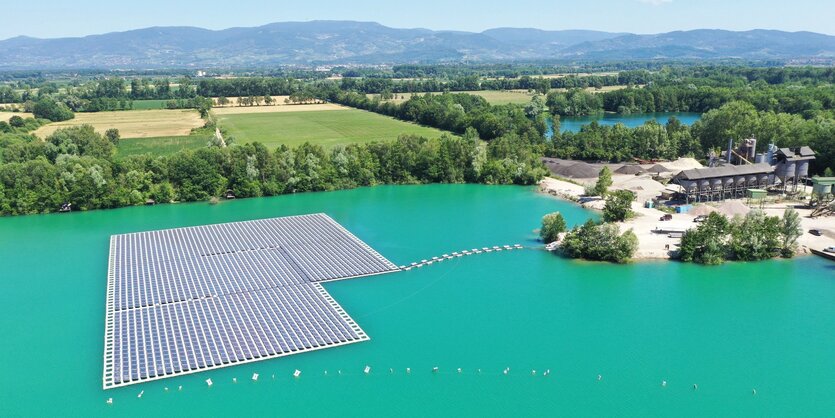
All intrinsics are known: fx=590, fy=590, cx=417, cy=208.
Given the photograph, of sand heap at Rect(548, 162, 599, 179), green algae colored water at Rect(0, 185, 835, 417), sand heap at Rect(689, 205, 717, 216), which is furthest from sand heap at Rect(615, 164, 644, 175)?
green algae colored water at Rect(0, 185, 835, 417)

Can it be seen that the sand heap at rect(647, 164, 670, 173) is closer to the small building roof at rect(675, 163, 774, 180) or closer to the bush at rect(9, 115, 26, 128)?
the small building roof at rect(675, 163, 774, 180)

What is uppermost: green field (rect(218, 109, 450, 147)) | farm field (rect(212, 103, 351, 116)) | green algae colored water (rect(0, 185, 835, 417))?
farm field (rect(212, 103, 351, 116))

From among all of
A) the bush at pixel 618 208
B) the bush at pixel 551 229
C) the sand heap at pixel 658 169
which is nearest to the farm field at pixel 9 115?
the bush at pixel 551 229

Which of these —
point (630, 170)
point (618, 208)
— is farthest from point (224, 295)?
point (630, 170)

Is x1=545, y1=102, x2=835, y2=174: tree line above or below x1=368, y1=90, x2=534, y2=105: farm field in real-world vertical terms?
below

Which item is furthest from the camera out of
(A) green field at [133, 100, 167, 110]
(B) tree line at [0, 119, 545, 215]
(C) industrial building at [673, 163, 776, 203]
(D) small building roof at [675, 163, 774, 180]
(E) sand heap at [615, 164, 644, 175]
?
(A) green field at [133, 100, 167, 110]

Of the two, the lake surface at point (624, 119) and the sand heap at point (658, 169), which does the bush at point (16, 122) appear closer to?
the lake surface at point (624, 119)

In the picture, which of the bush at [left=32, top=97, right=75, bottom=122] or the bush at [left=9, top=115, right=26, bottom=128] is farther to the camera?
the bush at [left=32, top=97, right=75, bottom=122]

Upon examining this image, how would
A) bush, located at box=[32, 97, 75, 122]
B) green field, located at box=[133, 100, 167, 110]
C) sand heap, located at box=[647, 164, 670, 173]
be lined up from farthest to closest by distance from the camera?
green field, located at box=[133, 100, 167, 110] → bush, located at box=[32, 97, 75, 122] → sand heap, located at box=[647, 164, 670, 173]
